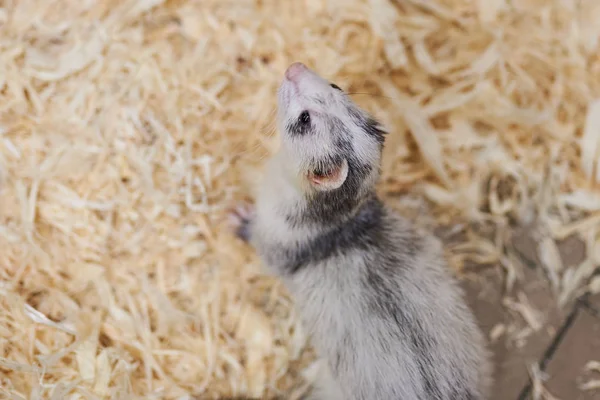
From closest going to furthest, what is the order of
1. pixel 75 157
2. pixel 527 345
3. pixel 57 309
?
pixel 57 309 → pixel 75 157 → pixel 527 345

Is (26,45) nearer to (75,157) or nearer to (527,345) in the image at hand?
(75,157)

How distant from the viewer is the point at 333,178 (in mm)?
1810

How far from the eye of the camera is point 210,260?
247 cm

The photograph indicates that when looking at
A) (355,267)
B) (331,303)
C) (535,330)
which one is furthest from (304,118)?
(535,330)

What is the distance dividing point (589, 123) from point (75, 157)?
247 centimetres

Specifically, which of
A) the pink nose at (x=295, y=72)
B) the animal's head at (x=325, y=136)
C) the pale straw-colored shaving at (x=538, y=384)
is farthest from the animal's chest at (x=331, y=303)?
the pale straw-colored shaving at (x=538, y=384)

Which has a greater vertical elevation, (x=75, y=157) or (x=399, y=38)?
(x=399, y=38)

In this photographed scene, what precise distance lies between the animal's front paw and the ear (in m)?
0.70

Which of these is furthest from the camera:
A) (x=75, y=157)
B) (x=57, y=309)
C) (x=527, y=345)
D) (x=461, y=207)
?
(x=461, y=207)

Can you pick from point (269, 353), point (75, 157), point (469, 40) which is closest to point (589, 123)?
point (469, 40)

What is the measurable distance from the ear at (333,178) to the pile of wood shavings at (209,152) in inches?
30.7

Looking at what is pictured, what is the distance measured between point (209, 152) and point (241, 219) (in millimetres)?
349

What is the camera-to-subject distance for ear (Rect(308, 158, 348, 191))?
71.2 inches

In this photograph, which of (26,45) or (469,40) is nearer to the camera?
(26,45)
